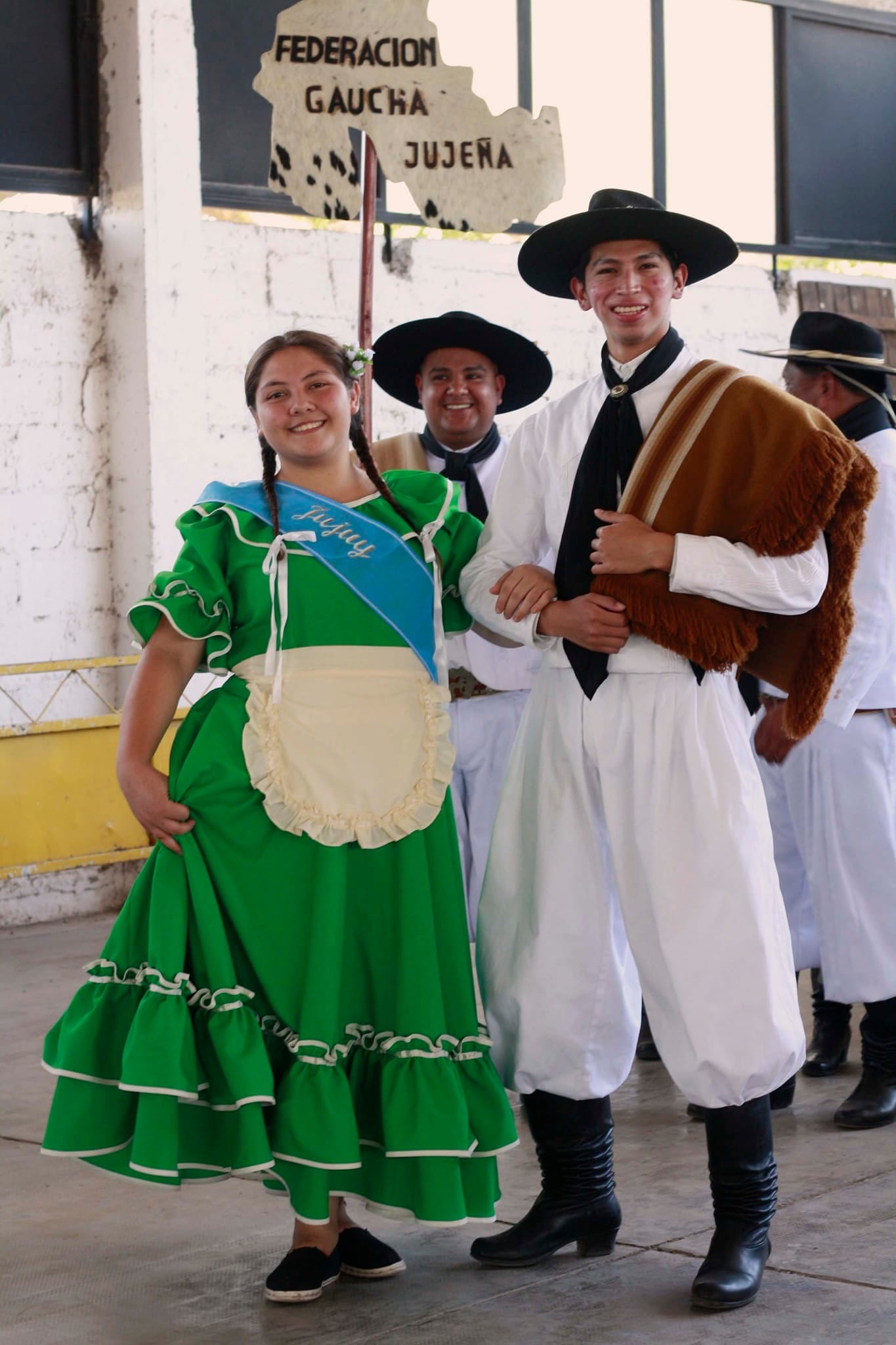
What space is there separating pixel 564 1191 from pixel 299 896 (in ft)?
2.36

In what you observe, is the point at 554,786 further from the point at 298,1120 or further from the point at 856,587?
the point at 856,587

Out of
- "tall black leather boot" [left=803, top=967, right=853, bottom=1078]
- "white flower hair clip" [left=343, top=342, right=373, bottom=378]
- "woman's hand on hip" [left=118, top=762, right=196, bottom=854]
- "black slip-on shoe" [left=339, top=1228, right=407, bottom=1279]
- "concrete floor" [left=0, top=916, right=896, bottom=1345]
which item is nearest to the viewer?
"concrete floor" [left=0, top=916, right=896, bottom=1345]

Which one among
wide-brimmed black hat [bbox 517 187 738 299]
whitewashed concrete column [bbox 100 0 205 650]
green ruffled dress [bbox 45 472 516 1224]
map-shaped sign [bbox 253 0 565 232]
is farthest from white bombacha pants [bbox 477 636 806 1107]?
whitewashed concrete column [bbox 100 0 205 650]

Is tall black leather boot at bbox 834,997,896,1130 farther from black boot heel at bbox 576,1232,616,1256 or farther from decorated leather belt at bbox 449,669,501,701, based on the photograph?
decorated leather belt at bbox 449,669,501,701

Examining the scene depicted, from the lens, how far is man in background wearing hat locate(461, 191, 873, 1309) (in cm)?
263

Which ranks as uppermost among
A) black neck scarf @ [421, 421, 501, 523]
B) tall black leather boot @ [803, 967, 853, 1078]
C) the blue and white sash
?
black neck scarf @ [421, 421, 501, 523]

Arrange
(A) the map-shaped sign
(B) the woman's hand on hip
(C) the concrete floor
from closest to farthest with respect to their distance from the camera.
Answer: (C) the concrete floor
(B) the woman's hand on hip
(A) the map-shaped sign

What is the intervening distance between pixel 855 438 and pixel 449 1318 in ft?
7.26

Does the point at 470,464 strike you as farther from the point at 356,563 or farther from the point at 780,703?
the point at 356,563

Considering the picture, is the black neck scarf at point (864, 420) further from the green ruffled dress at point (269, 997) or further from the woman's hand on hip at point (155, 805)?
the woman's hand on hip at point (155, 805)

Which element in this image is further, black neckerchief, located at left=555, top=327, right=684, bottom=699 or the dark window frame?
the dark window frame

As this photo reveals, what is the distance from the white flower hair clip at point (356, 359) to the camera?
2.91m

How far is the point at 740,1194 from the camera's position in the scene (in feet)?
8.82

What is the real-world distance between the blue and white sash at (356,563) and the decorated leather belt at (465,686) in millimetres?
917
